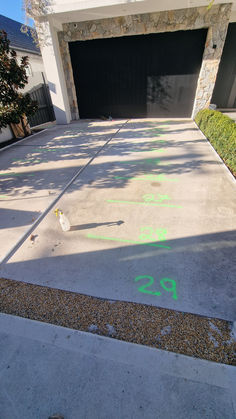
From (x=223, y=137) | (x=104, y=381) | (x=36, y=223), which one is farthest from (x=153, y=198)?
(x=223, y=137)

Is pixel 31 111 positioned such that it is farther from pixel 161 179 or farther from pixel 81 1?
pixel 161 179

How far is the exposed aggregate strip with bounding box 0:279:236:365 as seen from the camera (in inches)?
73.7

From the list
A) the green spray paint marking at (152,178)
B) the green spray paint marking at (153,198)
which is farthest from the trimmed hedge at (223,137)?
the green spray paint marking at (153,198)

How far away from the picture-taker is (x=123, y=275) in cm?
261

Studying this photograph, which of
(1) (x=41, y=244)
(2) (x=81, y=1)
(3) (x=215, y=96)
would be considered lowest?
(1) (x=41, y=244)

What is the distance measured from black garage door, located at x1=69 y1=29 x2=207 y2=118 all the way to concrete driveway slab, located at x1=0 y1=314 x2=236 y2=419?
40.1 feet

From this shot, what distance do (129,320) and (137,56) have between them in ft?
40.9

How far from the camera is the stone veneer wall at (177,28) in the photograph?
8938mm

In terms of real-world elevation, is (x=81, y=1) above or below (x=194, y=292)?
above

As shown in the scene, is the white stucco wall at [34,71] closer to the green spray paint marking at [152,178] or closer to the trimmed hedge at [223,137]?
the trimmed hedge at [223,137]

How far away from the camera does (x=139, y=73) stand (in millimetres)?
10930

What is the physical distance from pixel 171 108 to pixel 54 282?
1170cm

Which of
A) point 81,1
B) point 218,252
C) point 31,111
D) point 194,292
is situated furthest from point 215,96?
point 194,292

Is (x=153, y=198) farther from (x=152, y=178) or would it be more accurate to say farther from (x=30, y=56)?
(x=30, y=56)
